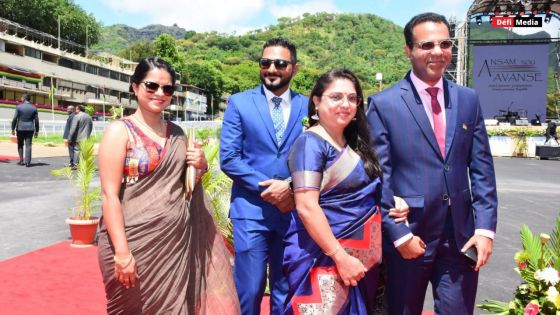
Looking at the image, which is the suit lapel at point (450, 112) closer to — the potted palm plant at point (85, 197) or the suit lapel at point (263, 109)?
the suit lapel at point (263, 109)

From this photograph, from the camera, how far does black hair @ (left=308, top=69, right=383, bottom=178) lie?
2393 mm

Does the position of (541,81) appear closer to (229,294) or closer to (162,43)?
(229,294)

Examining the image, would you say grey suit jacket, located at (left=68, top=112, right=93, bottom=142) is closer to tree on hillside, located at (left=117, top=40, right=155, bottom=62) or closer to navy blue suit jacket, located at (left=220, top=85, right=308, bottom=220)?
navy blue suit jacket, located at (left=220, top=85, right=308, bottom=220)

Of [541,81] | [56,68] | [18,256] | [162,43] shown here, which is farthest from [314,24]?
[18,256]

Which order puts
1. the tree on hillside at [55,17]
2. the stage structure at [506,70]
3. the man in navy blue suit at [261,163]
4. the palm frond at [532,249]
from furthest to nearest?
1. the tree on hillside at [55,17]
2. the stage structure at [506,70]
3. the man in navy blue suit at [261,163]
4. the palm frond at [532,249]

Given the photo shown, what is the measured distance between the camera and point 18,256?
18.8 feet

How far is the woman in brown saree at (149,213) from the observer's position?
95.3 inches

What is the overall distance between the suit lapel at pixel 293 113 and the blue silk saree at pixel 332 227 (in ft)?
2.34

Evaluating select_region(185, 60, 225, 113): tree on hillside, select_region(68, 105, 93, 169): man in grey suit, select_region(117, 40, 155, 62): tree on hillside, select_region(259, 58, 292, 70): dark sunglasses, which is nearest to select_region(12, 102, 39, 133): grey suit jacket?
select_region(68, 105, 93, 169): man in grey suit

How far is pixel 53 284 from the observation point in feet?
15.7

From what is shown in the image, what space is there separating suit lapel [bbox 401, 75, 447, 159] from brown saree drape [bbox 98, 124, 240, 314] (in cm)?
115

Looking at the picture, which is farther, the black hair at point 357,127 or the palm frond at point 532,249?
the palm frond at point 532,249

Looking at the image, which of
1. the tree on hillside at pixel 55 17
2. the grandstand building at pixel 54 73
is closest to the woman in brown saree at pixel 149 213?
the grandstand building at pixel 54 73

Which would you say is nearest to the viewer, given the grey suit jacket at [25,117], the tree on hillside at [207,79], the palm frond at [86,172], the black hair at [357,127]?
the black hair at [357,127]
